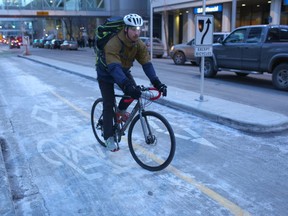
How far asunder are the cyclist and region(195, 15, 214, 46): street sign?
10.9 ft

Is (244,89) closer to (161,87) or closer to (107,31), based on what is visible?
(161,87)

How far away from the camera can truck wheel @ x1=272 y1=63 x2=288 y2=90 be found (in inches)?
434

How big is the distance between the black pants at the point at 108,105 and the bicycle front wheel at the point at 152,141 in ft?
1.19

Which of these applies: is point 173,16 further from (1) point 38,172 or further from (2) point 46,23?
(2) point 46,23

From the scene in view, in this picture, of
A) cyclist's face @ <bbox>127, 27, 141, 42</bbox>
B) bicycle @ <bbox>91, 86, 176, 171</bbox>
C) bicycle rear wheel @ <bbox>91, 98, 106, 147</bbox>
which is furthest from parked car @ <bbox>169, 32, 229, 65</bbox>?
cyclist's face @ <bbox>127, 27, 141, 42</bbox>

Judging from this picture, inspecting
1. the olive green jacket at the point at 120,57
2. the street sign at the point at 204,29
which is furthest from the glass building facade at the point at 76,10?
the olive green jacket at the point at 120,57

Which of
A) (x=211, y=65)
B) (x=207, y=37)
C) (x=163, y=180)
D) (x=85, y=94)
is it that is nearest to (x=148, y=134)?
(x=163, y=180)

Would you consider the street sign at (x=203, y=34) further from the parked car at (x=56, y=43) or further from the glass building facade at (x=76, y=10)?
the parked car at (x=56, y=43)

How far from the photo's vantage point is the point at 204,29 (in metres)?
7.80

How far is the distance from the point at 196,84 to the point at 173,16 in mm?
33035

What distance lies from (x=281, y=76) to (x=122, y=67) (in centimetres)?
797

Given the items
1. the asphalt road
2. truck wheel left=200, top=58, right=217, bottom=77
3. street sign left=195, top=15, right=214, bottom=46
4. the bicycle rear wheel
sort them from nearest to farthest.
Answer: the bicycle rear wheel → street sign left=195, top=15, right=214, bottom=46 → the asphalt road → truck wheel left=200, top=58, right=217, bottom=77

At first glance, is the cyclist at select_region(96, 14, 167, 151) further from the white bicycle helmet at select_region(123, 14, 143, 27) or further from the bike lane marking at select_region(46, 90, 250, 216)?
the bike lane marking at select_region(46, 90, 250, 216)

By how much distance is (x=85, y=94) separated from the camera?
10359mm
